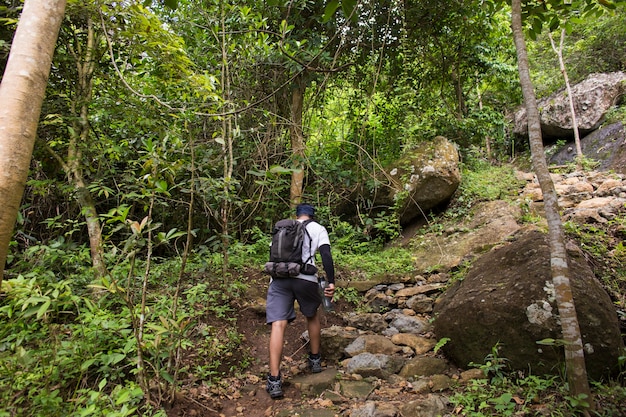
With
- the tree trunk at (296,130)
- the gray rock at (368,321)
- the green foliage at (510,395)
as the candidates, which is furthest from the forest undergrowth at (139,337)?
the tree trunk at (296,130)

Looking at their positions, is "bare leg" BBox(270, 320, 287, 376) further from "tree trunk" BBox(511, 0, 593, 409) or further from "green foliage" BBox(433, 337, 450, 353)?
"tree trunk" BBox(511, 0, 593, 409)

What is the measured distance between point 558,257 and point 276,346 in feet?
8.57

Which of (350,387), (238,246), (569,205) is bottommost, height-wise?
(350,387)

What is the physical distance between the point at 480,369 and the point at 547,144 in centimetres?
1253

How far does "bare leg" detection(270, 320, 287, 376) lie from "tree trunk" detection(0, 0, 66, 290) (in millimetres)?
2576

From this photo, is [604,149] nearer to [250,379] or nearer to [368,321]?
[368,321]

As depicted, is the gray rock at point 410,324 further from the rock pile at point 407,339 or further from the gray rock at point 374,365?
the gray rock at point 374,365

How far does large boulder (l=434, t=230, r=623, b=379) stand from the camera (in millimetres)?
2855

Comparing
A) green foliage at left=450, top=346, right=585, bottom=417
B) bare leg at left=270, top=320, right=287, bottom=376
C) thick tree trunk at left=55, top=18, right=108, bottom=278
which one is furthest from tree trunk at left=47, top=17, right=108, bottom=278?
green foliage at left=450, top=346, right=585, bottom=417

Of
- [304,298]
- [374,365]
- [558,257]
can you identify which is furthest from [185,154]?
[558,257]

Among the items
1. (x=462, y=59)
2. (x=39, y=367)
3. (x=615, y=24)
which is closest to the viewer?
(x=39, y=367)

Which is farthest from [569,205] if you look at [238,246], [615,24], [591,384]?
[615,24]

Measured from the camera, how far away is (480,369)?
3.22m

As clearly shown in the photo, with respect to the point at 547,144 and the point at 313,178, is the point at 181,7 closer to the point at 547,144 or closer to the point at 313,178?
the point at 313,178
